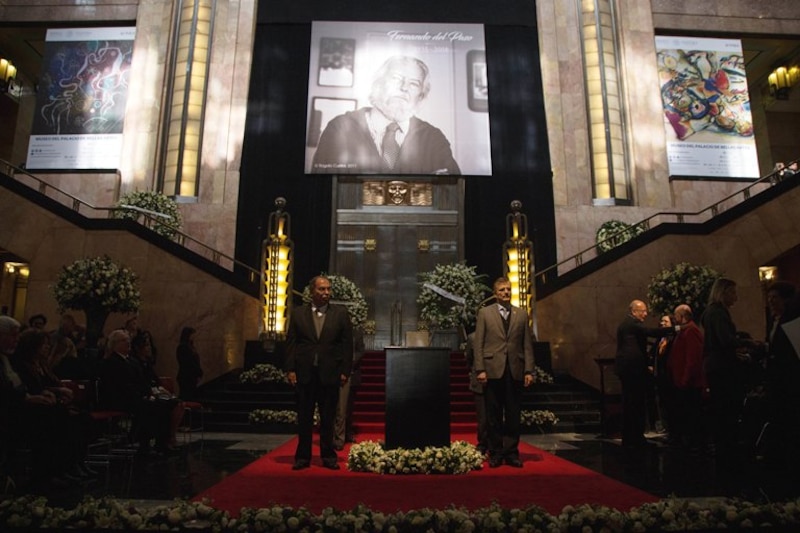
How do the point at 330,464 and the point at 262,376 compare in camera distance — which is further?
the point at 262,376

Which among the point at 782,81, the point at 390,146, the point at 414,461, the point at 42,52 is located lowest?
the point at 414,461

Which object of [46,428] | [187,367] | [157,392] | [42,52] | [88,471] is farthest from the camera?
[42,52]

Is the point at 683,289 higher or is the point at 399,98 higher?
the point at 399,98

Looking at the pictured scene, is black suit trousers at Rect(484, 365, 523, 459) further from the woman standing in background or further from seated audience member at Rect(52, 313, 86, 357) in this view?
seated audience member at Rect(52, 313, 86, 357)

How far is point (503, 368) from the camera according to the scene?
551 cm

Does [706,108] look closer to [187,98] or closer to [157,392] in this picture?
[187,98]

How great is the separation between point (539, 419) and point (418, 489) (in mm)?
4815

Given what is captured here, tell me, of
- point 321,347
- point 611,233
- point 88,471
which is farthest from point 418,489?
point 611,233

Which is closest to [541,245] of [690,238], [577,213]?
[577,213]

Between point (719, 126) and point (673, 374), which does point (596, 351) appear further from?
point (719, 126)

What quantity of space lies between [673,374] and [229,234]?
456 inches

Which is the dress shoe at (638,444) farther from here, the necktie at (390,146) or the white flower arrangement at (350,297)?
the necktie at (390,146)

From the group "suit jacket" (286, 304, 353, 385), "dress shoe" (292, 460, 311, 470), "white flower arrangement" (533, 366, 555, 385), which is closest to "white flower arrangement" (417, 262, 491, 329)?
"white flower arrangement" (533, 366, 555, 385)

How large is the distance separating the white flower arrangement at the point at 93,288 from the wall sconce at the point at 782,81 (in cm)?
1809
